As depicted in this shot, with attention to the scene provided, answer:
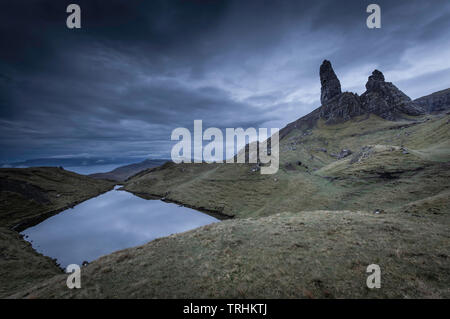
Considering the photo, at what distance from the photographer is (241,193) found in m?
57.6

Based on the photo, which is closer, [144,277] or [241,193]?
[144,277]

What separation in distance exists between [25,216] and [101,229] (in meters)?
29.8

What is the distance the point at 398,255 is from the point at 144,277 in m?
16.7

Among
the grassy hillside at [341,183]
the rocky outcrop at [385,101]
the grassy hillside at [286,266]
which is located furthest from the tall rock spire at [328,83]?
the grassy hillside at [286,266]

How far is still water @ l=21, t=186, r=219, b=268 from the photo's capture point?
105 ft

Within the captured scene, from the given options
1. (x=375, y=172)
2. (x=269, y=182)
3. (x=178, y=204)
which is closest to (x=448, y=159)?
(x=375, y=172)

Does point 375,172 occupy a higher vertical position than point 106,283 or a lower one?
higher

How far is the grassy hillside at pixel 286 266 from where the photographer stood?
8.46 metres

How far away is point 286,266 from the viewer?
1051 centimetres

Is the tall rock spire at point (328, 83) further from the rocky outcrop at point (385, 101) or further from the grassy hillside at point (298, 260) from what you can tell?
the grassy hillside at point (298, 260)

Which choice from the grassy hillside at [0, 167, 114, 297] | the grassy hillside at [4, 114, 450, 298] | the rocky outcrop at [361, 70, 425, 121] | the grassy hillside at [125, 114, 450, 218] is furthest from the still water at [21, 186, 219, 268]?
the rocky outcrop at [361, 70, 425, 121]

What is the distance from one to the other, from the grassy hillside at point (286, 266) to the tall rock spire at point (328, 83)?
20712 centimetres

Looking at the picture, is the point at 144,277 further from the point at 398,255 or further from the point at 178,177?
the point at 178,177

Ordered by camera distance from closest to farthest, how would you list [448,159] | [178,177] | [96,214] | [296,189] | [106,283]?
1. [106,283]
2. [448,159]
3. [296,189]
4. [96,214]
5. [178,177]
